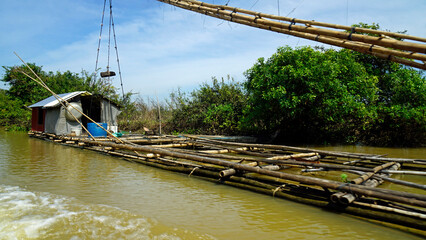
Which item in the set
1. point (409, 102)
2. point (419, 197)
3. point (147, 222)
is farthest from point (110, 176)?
point (409, 102)

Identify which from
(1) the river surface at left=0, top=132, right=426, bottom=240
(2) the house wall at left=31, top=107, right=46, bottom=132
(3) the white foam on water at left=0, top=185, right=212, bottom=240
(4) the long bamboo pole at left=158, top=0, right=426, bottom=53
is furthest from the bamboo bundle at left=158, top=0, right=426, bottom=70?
(2) the house wall at left=31, top=107, right=46, bottom=132

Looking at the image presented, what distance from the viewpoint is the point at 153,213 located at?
3.63m

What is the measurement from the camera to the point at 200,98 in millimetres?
16984

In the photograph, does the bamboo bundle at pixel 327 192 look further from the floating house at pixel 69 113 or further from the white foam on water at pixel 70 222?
the floating house at pixel 69 113

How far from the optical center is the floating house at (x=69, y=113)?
13.0 metres

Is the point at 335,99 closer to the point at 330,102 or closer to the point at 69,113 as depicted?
the point at 330,102

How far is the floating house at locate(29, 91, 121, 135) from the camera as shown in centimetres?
1302

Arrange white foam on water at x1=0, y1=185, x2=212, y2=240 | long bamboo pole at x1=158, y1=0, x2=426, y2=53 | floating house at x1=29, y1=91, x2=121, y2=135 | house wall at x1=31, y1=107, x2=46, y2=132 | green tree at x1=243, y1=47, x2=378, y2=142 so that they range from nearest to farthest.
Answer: long bamboo pole at x1=158, y1=0, x2=426, y2=53, white foam on water at x1=0, y1=185, x2=212, y2=240, green tree at x1=243, y1=47, x2=378, y2=142, floating house at x1=29, y1=91, x2=121, y2=135, house wall at x1=31, y1=107, x2=46, y2=132

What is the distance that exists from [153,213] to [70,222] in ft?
3.10

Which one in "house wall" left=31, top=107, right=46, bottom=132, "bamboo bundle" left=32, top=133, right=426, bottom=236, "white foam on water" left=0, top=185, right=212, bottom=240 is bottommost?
"white foam on water" left=0, top=185, right=212, bottom=240

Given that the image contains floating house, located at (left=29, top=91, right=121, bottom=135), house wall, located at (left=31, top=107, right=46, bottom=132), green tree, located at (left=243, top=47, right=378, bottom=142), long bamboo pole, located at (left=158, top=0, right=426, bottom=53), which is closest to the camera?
long bamboo pole, located at (left=158, top=0, right=426, bottom=53)

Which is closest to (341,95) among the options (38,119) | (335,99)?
(335,99)

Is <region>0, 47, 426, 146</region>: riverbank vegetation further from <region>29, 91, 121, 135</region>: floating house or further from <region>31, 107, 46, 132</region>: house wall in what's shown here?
<region>31, 107, 46, 132</region>: house wall

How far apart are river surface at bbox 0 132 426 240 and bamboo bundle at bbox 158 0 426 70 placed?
5.95 feet
